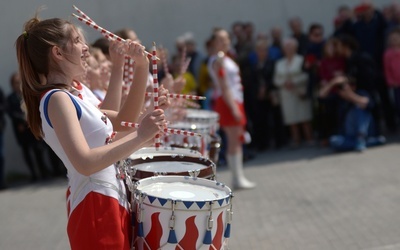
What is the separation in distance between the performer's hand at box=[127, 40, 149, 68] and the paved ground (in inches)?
117

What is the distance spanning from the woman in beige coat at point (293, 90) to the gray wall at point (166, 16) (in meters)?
1.24

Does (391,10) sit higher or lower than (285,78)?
higher

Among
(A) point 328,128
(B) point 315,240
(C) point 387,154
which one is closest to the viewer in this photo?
(B) point 315,240

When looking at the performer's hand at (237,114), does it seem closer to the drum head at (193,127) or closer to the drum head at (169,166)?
the drum head at (193,127)

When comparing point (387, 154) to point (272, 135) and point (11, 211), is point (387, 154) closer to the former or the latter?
point (272, 135)

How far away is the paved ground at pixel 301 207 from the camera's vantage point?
6105 mm

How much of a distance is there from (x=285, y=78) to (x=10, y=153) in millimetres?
4225

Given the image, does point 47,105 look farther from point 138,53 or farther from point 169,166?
point 169,166

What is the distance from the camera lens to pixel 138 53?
Answer: 3.27m

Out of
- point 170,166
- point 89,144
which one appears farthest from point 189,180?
point 89,144

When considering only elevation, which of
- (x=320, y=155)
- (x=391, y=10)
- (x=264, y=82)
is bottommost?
(x=320, y=155)

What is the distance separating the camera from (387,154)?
9672mm

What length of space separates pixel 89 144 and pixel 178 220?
1.56 feet

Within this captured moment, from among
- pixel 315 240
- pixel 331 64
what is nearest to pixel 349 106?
pixel 331 64
